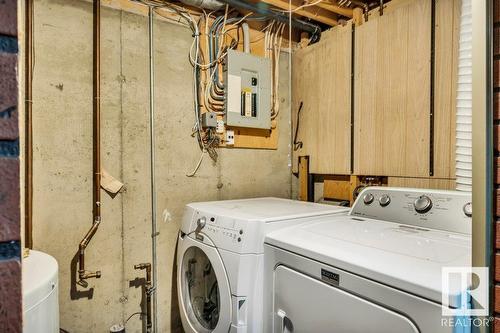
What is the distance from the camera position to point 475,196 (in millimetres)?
741

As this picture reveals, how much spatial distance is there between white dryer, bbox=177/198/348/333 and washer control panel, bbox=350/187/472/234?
191 mm

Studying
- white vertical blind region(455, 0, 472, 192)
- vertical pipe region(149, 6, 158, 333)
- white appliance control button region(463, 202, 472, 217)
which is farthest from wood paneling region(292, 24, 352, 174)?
vertical pipe region(149, 6, 158, 333)

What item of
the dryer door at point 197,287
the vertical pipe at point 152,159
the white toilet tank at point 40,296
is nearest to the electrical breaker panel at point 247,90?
the vertical pipe at point 152,159

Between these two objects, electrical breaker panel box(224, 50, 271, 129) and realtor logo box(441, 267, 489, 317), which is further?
electrical breaker panel box(224, 50, 271, 129)

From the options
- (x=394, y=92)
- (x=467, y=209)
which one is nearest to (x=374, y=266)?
(x=467, y=209)

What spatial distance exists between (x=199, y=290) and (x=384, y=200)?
126cm

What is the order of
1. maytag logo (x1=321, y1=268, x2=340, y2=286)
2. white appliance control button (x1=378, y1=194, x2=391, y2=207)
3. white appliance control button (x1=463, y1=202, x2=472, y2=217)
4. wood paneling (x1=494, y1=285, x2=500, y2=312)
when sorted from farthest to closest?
1. white appliance control button (x1=378, y1=194, x2=391, y2=207)
2. white appliance control button (x1=463, y1=202, x2=472, y2=217)
3. maytag logo (x1=321, y1=268, x2=340, y2=286)
4. wood paneling (x1=494, y1=285, x2=500, y2=312)

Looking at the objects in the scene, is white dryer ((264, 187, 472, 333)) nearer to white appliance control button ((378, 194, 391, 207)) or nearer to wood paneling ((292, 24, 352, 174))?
white appliance control button ((378, 194, 391, 207))

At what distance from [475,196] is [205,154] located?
6.21 ft

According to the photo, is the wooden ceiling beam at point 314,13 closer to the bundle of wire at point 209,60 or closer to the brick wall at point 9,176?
the bundle of wire at point 209,60

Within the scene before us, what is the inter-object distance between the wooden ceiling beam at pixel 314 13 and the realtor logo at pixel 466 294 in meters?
2.21

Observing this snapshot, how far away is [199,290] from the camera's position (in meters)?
2.00

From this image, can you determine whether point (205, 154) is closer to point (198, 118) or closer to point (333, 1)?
point (198, 118)

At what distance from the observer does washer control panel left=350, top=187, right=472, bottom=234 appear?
4.68ft
